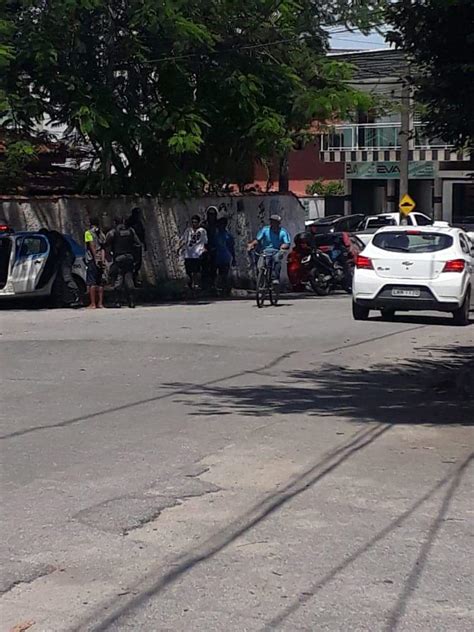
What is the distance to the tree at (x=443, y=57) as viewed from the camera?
11.6m

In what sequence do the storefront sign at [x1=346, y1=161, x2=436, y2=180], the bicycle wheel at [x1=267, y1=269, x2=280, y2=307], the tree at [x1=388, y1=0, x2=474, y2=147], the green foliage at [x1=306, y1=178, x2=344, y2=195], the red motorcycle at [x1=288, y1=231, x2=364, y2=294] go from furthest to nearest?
the green foliage at [x1=306, y1=178, x2=344, y2=195] < the storefront sign at [x1=346, y1=161, x2=436, y2=180] < the red motorcycle at [x1=288, y1=231, x2=364, y2=294] < the bicycle wheel at [x1=267, y1=269, x2=280, y2=307] < the tree at [x1=388, y1=0, x2=474, y2=147]

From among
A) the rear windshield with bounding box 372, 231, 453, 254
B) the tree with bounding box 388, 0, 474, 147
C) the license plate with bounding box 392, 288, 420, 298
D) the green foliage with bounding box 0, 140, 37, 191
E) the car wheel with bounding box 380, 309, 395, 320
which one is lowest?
the car wheel with bounding box 380, 309, 395, 320

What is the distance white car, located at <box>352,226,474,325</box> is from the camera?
18094 millimetres

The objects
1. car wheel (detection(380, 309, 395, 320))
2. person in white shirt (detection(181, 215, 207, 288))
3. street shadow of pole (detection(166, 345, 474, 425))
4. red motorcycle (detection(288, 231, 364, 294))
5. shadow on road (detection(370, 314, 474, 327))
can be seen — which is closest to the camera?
street shadow of pole (detection(166, 345, 474, 425))

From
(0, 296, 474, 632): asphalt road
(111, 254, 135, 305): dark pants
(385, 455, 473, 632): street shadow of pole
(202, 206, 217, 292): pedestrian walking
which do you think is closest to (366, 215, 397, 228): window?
(202, 206, 217, 292): pedestrian walking

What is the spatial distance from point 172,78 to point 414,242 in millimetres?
7697

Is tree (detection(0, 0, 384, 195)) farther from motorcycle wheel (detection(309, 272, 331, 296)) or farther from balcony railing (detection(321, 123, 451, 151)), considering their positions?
balcony railing (detection(321, 123, 451, 151))

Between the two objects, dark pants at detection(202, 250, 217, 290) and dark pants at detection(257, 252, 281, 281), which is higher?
dark pants at detection(257, 252, 281, 281)

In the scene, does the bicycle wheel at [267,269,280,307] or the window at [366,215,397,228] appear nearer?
the bicycle wheel at [267,269,280,307]

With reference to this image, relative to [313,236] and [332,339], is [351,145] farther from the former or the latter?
[332,339]

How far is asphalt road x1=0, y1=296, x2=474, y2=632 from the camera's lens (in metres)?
5.50

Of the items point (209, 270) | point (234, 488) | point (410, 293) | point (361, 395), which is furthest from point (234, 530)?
point (209, 270)

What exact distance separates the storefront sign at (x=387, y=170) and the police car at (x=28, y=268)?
109ft

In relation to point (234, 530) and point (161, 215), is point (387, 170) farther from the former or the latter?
point (234, 530)
